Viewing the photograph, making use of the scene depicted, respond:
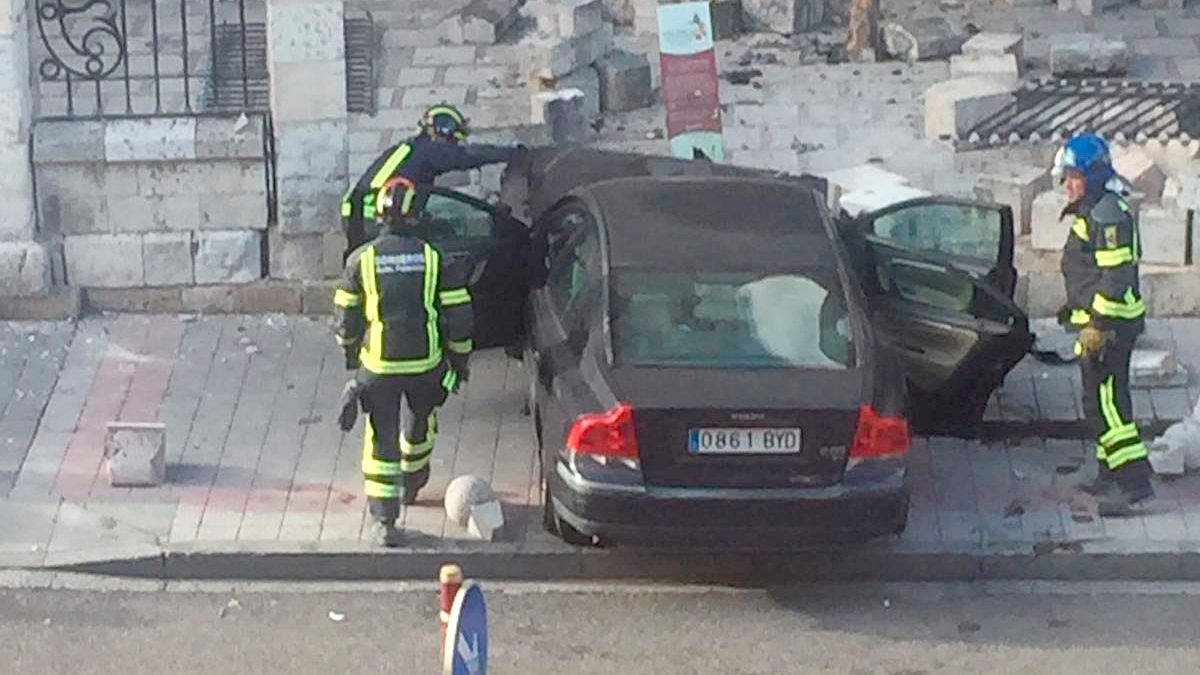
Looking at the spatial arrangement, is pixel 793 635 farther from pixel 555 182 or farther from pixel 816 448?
pixel 555 182

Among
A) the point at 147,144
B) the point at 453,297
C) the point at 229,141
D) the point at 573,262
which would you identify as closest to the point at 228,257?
the point at 229,141

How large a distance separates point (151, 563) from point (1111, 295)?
15.6 ft

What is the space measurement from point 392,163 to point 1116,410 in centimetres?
406

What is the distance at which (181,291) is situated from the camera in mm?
15078

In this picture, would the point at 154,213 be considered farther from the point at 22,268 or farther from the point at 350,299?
the point at 350,299

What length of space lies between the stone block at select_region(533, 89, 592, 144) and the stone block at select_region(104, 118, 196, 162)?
251cm

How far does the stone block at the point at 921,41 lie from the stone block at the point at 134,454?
25.6 ft

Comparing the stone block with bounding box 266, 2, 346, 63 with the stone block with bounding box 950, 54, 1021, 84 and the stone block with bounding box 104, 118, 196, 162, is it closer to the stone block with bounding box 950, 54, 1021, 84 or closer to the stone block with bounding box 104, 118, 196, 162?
the stone block with bounding box 104, 118, 196, 162

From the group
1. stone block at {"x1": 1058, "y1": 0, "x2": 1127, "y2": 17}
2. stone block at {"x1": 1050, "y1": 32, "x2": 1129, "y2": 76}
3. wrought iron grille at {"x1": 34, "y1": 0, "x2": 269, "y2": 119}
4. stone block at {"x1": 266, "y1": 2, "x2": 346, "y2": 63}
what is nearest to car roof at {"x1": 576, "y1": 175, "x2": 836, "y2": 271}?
stone block at {"x1": 266, "y1": 2, "x2": 346, "y2": 63}

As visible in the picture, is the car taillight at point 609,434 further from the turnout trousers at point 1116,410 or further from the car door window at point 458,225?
the turnout trousers at point 1116,410

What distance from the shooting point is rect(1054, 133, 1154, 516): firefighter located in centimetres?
1226

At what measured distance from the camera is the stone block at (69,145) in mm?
14758

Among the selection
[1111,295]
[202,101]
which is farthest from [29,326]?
[1111,295]

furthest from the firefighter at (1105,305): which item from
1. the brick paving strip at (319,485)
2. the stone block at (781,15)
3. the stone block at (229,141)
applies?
the stone block at (781,15)
